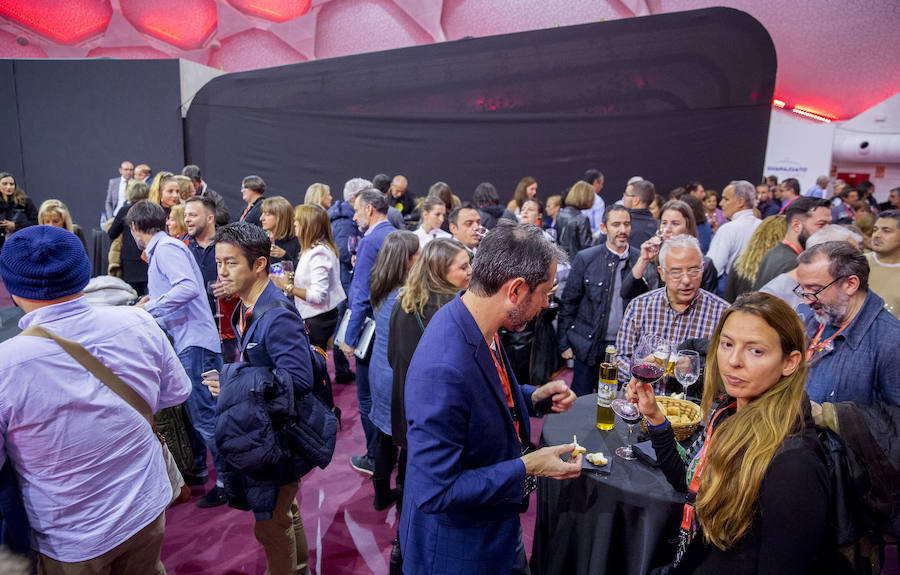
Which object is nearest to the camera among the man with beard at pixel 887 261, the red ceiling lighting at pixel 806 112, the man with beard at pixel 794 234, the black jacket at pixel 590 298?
the man with beard at pixel 887 261

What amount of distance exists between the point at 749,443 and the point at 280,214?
383 cm

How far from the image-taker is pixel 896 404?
2.00m

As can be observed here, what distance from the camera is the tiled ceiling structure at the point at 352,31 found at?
11328 millimetres

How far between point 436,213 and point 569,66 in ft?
19.9

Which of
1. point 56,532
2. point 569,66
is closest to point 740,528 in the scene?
point 56,532

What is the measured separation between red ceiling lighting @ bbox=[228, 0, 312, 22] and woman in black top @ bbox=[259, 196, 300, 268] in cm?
987

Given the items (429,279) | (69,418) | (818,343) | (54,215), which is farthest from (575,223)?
(54,215)

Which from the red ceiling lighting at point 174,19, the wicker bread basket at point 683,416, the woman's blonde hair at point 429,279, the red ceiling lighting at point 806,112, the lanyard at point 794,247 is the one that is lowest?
the wicker bread basket at point 683,416

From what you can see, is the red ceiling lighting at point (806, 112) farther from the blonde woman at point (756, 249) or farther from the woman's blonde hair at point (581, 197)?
the blonde woman at point (756, 249)

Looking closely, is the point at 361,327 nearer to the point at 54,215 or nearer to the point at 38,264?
the point at 38,264

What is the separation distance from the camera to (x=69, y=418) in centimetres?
161

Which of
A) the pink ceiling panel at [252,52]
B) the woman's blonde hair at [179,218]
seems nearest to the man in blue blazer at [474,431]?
the woman's blonde hair at [179,218]

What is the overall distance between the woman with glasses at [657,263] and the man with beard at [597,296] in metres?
0.11

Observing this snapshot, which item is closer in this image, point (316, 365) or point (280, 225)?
point (316, 365)
